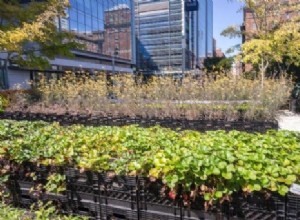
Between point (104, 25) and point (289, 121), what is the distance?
1370 inches

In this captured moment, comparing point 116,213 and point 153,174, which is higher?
point 153,174

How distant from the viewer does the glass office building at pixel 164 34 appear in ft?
225

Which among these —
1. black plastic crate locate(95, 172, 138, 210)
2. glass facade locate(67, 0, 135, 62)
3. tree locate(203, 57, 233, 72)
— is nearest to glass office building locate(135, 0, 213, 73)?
glass facade locate(67, 0, 135, 62)

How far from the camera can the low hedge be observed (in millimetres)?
2230

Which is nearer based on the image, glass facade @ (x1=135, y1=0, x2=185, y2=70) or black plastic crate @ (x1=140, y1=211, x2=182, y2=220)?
black plastic crate @ (x1=140, y1=211, x2=182, y2=220)

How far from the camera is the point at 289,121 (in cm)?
1085

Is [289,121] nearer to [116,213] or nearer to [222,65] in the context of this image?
[116,213]

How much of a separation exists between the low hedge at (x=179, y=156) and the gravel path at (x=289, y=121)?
22.1 feet

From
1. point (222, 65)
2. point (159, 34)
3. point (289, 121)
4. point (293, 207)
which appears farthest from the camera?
point (159, 34)

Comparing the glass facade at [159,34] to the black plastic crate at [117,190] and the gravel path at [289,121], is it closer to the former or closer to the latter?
the gravel path at [289,121]

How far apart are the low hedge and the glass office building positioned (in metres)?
63.1

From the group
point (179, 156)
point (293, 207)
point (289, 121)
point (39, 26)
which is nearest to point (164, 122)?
point (179, 156)

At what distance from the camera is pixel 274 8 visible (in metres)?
13.0

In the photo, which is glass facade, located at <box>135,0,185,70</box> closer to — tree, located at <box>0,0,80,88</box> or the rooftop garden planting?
tree, located at <box>0,0,80,88</box>
